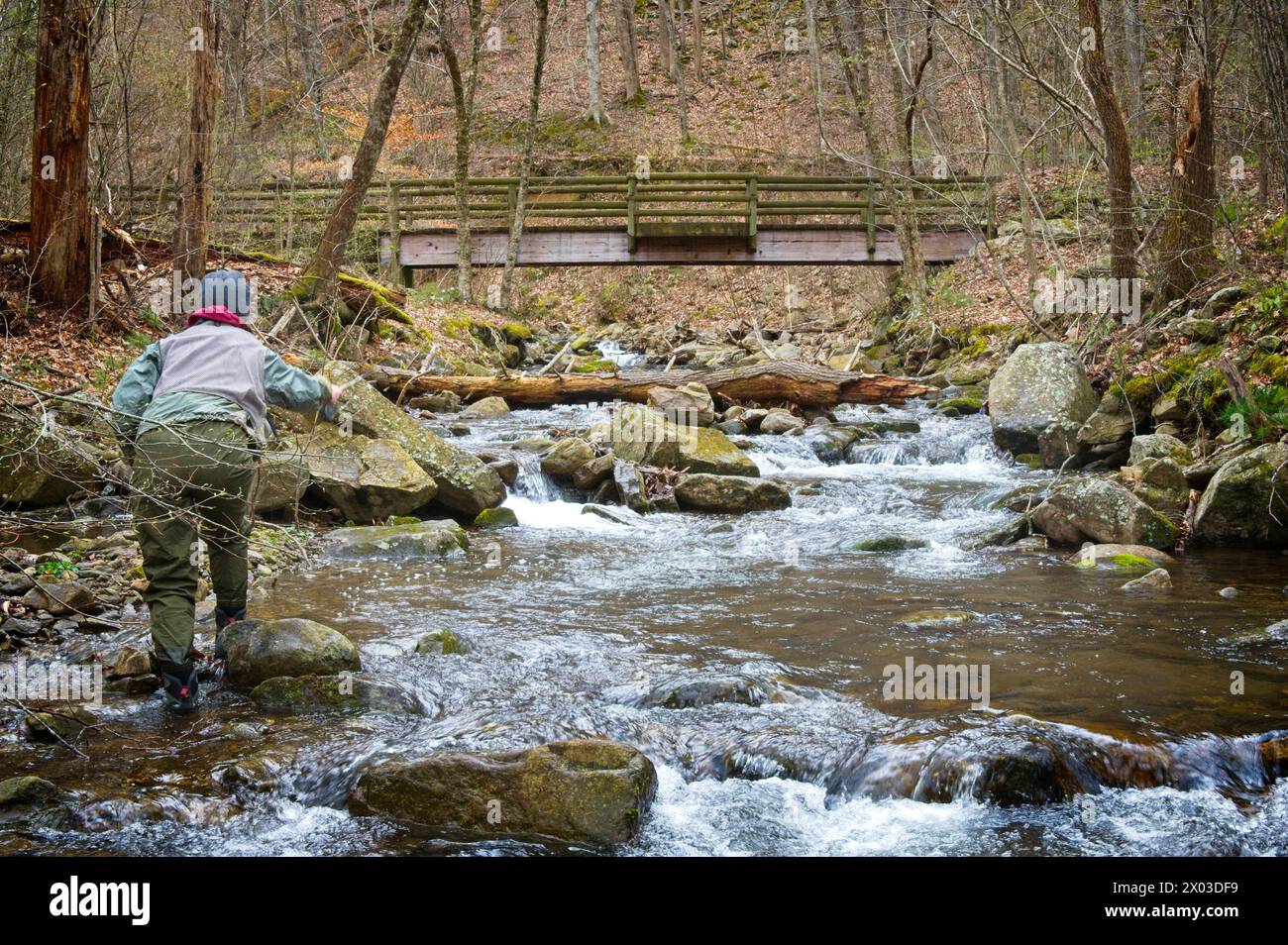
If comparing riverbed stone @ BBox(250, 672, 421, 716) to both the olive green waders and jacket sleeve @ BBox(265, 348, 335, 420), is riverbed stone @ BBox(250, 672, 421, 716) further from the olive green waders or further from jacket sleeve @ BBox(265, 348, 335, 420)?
jacket sleeve @ BBox(265, 348, 335, 420)

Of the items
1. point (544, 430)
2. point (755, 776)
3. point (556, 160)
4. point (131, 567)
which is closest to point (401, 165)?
point (556, 160)

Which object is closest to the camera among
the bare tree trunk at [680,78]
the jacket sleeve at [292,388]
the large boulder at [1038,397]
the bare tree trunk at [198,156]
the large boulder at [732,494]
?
the jacket sleeve at [292,388]

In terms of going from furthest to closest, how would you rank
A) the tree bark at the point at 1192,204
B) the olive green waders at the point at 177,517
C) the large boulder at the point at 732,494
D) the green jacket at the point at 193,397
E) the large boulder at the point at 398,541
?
the tree bark at the point at 1192,204
the large boulder at the point at 732,494
the large boulder at the point at 398,541
the green jacket at the point at 193,397
the olive green waders at the point at 177,517

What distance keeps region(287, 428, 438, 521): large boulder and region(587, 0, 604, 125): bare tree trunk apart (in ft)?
73.7

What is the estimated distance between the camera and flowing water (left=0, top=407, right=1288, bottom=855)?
396 centimetres

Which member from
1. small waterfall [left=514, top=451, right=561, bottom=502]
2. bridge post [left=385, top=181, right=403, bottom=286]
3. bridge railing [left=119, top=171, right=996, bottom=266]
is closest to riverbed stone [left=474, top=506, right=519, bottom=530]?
small waterfall [left=514, top=451, right=561, bottom=502]

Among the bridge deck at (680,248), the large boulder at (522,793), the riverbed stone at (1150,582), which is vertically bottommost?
the large boulder at (522,793)

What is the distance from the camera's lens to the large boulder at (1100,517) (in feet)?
26.3

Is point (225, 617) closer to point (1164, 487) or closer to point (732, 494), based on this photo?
point (732, 494)

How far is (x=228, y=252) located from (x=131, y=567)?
26.2ft

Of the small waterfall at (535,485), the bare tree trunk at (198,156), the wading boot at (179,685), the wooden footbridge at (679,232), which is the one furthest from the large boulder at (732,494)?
the wooden footbridge at (679,232)

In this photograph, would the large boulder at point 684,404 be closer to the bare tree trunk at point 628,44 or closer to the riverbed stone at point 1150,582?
the riverbed stone at point 1150,582

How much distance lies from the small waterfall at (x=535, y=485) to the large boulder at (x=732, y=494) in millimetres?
1352

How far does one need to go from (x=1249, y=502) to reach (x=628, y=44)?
29.2 meters
